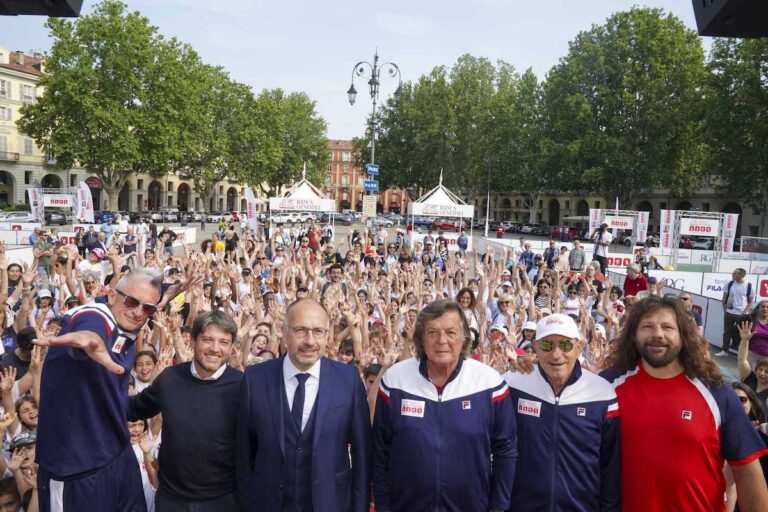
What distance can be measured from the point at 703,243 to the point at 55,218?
157ft

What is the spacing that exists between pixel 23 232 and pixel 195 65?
28.6 metres

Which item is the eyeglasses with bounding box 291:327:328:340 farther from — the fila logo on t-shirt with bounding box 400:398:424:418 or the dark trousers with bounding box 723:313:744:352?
the dark trousers with bounding box 723:313:744:352

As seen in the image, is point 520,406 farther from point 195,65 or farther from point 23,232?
point 195,65

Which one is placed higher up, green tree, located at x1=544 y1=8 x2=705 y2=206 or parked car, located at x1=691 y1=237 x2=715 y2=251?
green tree, located at x1=544 y1=8 x2=705 y2=206

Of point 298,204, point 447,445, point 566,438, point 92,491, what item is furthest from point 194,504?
point 298,204

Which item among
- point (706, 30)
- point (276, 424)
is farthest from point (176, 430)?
point (706, 30)

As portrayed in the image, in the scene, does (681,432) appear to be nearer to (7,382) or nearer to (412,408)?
(412,408)

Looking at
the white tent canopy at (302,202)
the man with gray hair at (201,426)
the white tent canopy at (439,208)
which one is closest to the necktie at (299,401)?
the man with gray hair at (201,426)

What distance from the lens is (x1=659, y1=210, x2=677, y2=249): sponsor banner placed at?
2475cm

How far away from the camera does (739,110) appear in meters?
38.2

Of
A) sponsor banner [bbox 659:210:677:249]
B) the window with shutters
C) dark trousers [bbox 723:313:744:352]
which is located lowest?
dark trousers [bbox 723:313:744:352]

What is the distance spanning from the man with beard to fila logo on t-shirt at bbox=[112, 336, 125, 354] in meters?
2.62

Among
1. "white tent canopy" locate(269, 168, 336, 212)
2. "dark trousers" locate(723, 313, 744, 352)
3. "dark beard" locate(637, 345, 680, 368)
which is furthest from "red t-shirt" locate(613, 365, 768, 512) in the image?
"white tent canopy" locate(269, 168, 336, 212)

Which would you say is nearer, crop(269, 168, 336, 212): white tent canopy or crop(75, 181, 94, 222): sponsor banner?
crop(269, 168, 336, 212): white tent canopy
